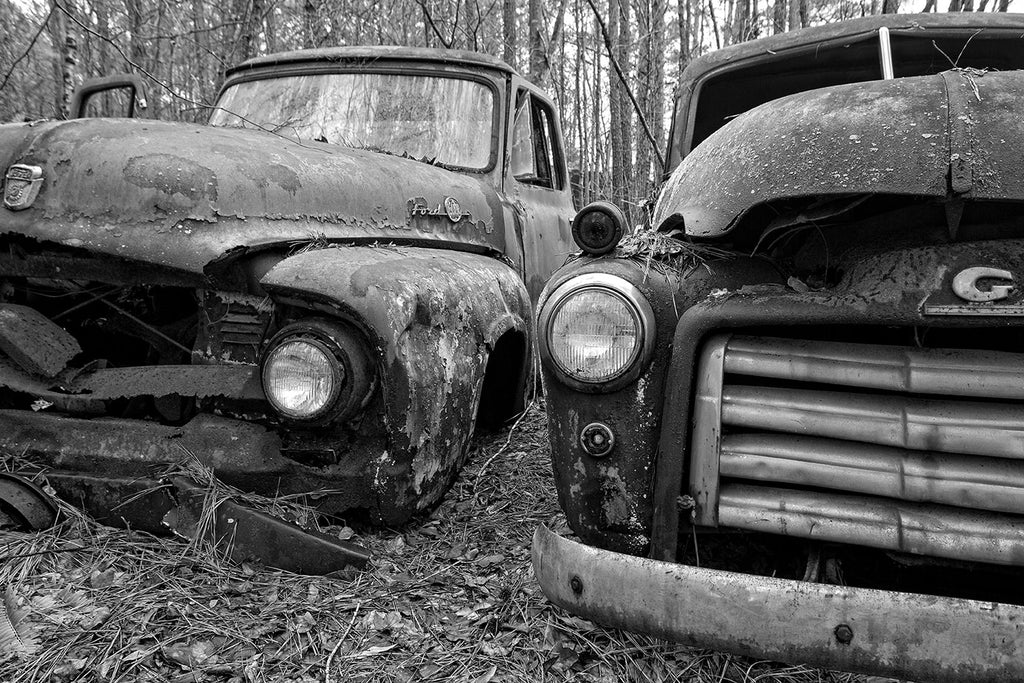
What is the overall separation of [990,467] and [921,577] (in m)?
0.39

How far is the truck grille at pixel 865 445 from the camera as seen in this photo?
1.59 meters

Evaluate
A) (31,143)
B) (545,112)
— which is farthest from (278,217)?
(545,112)

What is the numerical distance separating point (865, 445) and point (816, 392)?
0.52 ft

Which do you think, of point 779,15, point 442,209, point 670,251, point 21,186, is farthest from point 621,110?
point 670,251

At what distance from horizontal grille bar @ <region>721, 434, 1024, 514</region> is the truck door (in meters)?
2.42

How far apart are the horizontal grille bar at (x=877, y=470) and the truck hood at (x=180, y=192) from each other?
1.69 meters

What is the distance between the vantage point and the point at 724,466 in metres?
1.76

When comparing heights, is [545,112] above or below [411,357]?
above

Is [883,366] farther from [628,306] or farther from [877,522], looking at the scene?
[628,306]

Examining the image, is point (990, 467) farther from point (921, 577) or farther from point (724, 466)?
point (724, 466)

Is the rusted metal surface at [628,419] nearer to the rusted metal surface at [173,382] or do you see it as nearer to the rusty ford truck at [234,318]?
the rusty ford truck at [234,318]

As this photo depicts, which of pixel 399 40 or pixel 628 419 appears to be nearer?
pixel 628 419

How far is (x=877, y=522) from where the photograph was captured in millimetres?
1641

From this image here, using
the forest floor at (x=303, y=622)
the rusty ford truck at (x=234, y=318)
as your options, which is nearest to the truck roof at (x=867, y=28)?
the rusty ford truck at (x=234, y=318)
